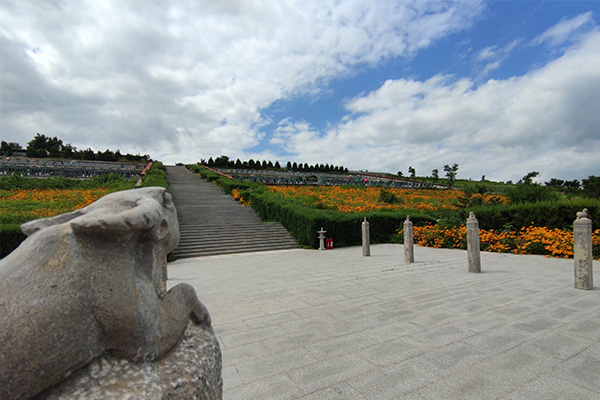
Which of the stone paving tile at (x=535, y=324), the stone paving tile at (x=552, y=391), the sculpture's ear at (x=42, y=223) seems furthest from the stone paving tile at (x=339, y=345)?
the sculpture's ear at (x=42, y=223)

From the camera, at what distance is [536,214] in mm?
12203

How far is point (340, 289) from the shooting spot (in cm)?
602

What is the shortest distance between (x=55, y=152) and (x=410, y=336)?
170ft

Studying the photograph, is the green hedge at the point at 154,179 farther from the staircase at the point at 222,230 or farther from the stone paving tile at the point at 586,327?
the stone paving tile at the point at 586,327

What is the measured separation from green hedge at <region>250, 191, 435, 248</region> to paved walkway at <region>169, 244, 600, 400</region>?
6655mm

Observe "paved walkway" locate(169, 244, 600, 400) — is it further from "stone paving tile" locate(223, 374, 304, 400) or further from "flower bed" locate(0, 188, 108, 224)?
"flower bed" locate(0, 188, 108, 224)

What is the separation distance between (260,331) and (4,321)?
3161 mm

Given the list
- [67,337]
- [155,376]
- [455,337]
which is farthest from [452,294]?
[67,337]

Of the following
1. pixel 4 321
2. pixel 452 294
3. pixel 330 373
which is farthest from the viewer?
pixel 452 294

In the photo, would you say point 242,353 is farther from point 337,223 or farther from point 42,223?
point 337,223

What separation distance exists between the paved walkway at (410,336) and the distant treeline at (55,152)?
152 feet

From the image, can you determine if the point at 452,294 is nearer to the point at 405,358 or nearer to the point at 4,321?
the point at 405,358

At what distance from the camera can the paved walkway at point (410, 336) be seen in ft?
8.94

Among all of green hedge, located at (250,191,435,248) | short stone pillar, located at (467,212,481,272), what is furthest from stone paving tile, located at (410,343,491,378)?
green hedge, located at (250,191,435,248)
